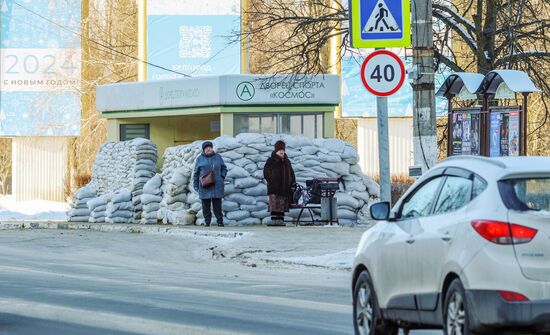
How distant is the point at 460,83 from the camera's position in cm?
2061

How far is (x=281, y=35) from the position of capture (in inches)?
2219

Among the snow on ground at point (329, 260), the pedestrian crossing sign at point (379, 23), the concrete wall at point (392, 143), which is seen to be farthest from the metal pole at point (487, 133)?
the concrete wall at point (392, 143)

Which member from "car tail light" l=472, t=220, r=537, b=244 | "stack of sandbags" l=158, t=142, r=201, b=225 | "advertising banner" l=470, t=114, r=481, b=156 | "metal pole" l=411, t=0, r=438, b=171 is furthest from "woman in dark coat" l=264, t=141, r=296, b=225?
"car tail light" l=472, t=220, r=537, b=244

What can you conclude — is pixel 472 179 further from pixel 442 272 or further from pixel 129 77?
A: pixel 129 77

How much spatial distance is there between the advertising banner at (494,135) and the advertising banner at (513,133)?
23 cm

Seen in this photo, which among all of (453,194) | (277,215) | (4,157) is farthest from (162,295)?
(4,157)

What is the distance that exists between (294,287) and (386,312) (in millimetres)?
5684

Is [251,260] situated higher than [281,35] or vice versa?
[281,35]

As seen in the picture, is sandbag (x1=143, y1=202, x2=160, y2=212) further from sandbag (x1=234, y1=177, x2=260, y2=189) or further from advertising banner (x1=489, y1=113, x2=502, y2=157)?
advertising banner (x1=489, y1=113, x2=502, y2=157)

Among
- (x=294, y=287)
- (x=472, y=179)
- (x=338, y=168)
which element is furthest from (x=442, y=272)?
(x=338, y=168)

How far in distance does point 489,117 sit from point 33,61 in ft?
109

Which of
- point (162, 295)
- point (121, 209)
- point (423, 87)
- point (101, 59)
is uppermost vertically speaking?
point (101, 59)

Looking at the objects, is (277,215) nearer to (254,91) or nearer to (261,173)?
(261,173)

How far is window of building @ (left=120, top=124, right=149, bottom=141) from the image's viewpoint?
119 feet
